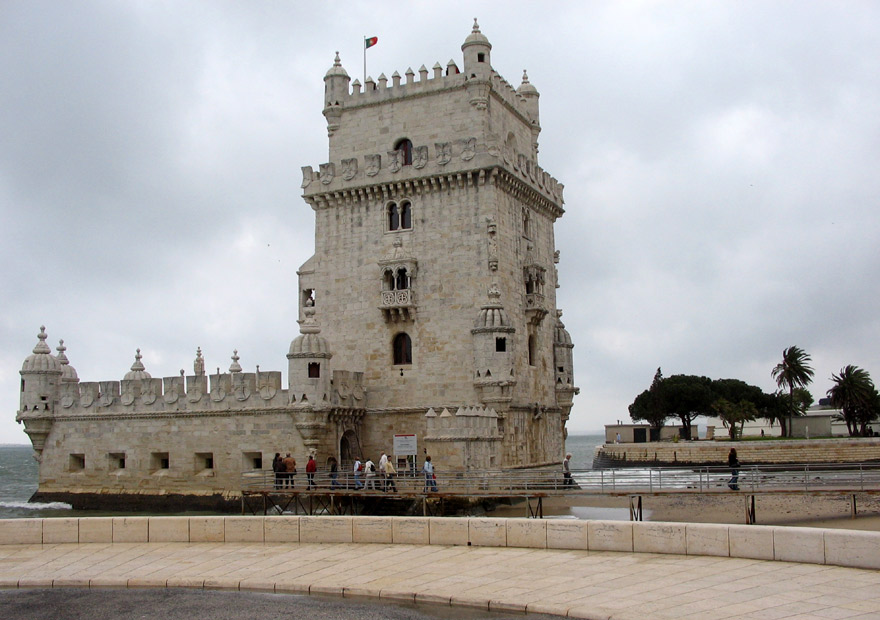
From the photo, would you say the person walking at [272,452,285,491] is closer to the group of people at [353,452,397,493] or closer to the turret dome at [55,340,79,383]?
the group of people at [353,452,397,493]

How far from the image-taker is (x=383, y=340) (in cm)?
3472

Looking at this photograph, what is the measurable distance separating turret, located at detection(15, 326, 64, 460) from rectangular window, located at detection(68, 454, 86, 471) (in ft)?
4.99

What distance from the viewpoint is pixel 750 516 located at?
25.7m

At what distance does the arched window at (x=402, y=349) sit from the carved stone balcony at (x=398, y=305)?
747 millimetres

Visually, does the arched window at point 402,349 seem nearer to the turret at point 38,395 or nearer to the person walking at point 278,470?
the person walking at point 278,470

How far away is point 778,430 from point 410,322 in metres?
63.7

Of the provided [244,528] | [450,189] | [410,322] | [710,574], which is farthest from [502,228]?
[710,574]

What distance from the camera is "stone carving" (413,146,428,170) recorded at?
114ft

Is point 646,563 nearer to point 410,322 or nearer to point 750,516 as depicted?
point 750,516

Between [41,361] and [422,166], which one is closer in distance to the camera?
[422,166]

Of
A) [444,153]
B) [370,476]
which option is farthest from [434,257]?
[370,476]

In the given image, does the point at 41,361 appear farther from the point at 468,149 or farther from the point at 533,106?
the point at 533,106

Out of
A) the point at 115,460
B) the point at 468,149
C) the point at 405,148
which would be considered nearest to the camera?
the point at 468,149

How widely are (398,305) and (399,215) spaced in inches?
149
